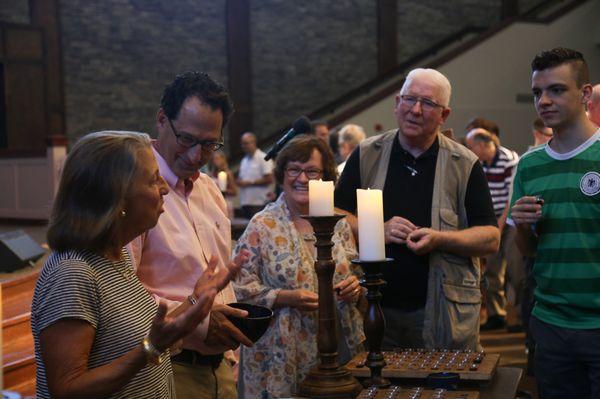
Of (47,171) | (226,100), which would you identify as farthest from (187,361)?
(47,171)

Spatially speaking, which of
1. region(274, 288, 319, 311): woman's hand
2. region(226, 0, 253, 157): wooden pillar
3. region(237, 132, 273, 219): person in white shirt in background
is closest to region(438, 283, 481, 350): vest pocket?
region(274, 288, 319, 311): woman's hand

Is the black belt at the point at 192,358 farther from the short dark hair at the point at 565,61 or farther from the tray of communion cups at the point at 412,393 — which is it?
the short dark hair at the point at 565,61

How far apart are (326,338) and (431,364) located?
0.28 metres

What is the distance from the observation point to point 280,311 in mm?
2424

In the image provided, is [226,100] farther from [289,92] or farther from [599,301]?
[289,92]

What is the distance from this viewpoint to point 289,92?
1248cm

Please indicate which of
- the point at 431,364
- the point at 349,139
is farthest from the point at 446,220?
the point at 349,139

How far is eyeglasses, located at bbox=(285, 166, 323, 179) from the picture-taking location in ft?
8.38

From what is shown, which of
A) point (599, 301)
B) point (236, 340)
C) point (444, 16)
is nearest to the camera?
point (236, 340)

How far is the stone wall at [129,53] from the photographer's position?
1093cm

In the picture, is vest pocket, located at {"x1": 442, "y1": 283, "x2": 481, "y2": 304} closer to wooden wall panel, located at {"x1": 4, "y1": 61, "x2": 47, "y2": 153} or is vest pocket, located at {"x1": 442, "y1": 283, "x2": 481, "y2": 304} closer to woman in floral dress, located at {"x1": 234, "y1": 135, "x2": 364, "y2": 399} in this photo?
woman in floral dress, located at {"x1": 234, "y1": 135, "x2": 364, "y2": 399}

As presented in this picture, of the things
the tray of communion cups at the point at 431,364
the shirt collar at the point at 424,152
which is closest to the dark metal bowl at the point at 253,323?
the tray of communion cups at the point at 431,364

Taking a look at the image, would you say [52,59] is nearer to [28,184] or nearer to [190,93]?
[28,184]

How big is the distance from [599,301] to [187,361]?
119 centimetres
